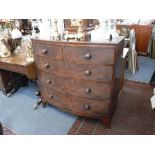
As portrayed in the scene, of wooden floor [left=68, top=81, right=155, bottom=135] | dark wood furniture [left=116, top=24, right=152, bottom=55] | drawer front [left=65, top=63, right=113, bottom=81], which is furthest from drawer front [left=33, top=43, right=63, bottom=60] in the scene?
dark wood furniture [left=116, top=24, right=152, bottom=55]

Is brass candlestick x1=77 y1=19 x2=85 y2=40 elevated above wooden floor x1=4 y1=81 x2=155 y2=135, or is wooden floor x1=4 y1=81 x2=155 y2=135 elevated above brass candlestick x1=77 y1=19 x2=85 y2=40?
brass candlestick x1=77 y1=19 x2=85 y2=40

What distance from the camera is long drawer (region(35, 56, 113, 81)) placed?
5.42ft

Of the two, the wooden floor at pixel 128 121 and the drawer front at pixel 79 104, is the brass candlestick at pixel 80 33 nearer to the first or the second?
the drawer front at pixel 79 104

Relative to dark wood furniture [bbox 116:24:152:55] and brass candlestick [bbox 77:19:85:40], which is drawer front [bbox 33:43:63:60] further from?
dark wood furniture [bbox 116:24:152:55]

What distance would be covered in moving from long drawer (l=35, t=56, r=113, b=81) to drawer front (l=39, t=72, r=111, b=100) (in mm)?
64

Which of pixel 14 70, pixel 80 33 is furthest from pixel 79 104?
pixel 14 70

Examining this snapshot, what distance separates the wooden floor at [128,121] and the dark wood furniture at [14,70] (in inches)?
37.0

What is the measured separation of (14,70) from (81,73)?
1078 millimetres

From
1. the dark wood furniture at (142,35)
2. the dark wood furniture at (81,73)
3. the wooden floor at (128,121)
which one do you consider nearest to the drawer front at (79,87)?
the dark wood furniture at (81,73)

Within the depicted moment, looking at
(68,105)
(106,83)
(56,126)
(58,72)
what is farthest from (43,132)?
(106,83)

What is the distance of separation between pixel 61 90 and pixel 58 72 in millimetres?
244

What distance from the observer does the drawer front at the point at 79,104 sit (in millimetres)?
1869

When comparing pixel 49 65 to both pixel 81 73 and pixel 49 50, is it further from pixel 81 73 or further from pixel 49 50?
pixel 81 73
